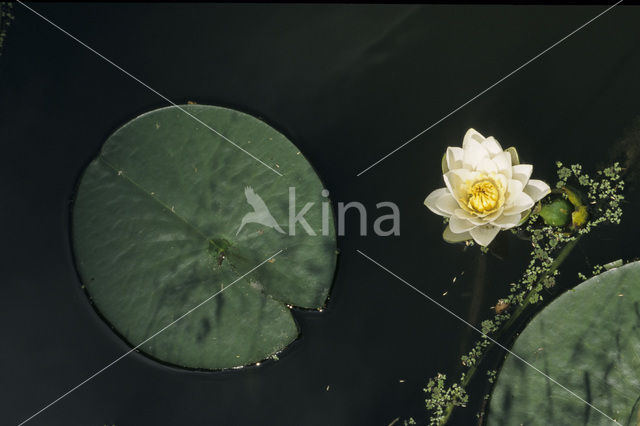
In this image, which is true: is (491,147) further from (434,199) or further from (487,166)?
(434,199)

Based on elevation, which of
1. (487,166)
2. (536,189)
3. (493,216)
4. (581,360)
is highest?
(487,166)

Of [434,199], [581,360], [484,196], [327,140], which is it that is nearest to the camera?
[484,196]

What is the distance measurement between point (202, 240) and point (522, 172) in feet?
5.52

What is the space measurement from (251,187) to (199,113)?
525mm

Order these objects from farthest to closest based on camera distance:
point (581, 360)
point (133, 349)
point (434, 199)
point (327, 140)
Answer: point (327, 140), point (133, 349), point (581, 360), point (434, 199)

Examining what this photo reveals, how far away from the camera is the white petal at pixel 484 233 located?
2.49m

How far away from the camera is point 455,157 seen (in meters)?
2.47

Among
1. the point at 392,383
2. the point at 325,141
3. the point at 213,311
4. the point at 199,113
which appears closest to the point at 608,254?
the point at 392,383

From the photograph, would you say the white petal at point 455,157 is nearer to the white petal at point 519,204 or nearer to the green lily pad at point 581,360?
the white petal at point 519,204

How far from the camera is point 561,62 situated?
301 centimetres

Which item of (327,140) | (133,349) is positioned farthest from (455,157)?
(133,349)

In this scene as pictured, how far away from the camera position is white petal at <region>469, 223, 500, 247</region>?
2.49 metres

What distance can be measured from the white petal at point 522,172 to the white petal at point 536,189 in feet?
0.20

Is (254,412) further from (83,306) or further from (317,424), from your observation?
(83,306)
